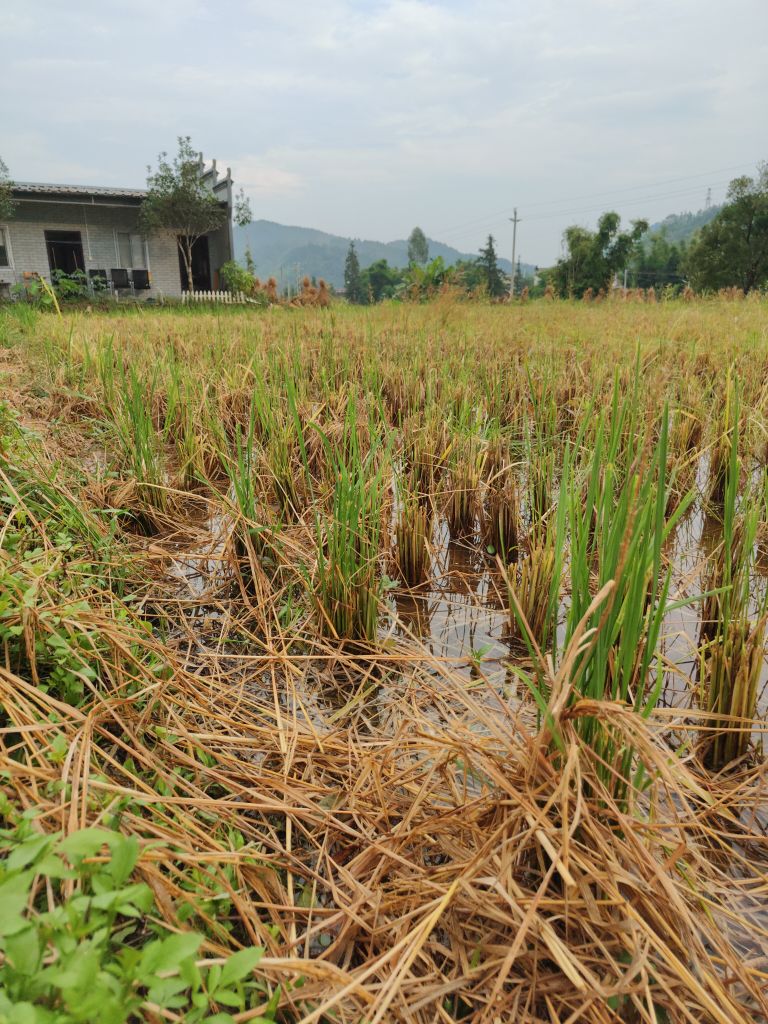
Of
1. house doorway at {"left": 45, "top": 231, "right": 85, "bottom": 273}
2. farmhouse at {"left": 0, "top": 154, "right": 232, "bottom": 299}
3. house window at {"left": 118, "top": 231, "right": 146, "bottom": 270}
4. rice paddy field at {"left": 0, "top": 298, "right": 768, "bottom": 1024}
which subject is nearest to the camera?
rice paddy field at {"left": 0, "top": 298, "right": 768, "bottom": 1024}

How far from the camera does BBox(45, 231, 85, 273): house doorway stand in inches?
649

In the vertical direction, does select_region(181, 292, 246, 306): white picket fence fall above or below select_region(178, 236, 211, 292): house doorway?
below

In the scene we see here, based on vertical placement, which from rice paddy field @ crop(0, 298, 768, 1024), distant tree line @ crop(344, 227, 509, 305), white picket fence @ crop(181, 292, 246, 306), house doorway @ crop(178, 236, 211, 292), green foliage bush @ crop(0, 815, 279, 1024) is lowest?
rice paddy field @ crop(0, 298, 768, 1024)

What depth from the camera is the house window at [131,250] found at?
16.8 metres

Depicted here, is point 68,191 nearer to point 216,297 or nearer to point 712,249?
point 216,297

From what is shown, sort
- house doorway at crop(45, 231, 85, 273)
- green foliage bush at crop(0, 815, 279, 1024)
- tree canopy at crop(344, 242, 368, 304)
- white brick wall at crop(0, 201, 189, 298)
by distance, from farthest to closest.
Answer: tree canopy at crop(344, 242, 368, 304) → house doorway at crop(45, 231, 85, 273) → white brick wall at crop(0, 201, 189, 298) → green foliage bush at crop(0, 815, 279, 1024)

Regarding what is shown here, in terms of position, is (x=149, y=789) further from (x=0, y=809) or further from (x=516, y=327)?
(x=516, y=327)

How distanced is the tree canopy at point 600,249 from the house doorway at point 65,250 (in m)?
22.4

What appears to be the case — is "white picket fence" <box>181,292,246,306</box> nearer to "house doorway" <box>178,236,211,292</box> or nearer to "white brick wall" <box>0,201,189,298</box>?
"white brick wall" <box>0,201,189,298</box>

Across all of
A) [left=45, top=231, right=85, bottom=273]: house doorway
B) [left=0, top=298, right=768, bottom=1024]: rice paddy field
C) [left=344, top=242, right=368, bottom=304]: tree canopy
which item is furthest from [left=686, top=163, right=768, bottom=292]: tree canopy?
[left=344, top=242, right=368, bottom=304]: tree canopy

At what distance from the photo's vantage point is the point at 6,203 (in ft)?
46.1

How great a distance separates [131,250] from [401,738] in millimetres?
19072

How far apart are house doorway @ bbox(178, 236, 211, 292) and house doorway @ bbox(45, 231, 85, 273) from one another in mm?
2872

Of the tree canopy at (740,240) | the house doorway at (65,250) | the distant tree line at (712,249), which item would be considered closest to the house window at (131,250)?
the house doorway at (65,250)
